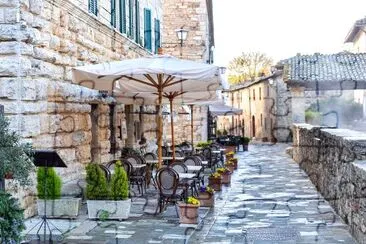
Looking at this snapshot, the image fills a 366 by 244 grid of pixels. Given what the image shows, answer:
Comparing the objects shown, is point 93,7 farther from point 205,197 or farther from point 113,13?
point 205,197

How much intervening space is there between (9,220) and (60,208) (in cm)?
361

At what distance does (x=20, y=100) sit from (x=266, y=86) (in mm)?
27239

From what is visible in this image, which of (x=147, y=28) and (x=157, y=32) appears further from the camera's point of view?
(x=157, y=32)

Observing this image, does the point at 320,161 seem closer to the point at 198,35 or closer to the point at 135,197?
the point at 135,197

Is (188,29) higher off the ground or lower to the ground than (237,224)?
higher

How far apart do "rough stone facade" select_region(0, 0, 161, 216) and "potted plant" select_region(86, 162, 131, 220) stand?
847 mm

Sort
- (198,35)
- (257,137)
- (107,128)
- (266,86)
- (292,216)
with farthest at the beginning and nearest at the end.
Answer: (257,137), (266,86), (198,35), (107,128), (292,216)

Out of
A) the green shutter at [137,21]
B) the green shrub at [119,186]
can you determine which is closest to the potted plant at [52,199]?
the green shrub at [119,186]

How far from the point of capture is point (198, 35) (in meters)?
26.2

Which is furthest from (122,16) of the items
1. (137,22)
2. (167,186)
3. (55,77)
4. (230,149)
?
(230,149)

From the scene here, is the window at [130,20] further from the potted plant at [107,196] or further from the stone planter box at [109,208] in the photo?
the stone planter box at [109,208]

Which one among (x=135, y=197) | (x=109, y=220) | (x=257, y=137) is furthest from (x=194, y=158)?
(x=257, y=137)

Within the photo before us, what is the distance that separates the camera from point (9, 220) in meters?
4.99

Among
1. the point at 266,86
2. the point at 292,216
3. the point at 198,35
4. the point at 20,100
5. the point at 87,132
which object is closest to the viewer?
the point at 20,100
